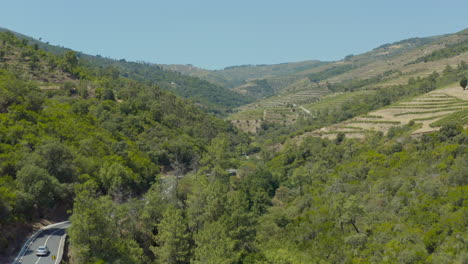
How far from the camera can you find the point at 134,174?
6488cm

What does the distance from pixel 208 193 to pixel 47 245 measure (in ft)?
64.6

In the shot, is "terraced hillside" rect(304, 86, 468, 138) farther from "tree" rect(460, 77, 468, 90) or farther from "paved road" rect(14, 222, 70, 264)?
"paved road" rect(14, 222, 70, 264)

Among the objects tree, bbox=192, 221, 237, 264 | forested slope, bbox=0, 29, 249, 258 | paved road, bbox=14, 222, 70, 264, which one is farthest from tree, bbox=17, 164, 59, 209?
tree, bbox=192, 221, 237, 264

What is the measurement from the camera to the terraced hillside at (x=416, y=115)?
9306 cm

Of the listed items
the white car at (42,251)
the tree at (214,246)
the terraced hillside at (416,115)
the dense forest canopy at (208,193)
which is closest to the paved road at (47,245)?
the white car at (42,251)

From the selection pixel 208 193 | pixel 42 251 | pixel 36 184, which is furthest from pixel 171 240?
pixel 36 184

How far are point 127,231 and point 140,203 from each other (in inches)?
182

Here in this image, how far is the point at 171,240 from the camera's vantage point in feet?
142

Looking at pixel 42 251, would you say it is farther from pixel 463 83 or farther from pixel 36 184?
pixel 463 83

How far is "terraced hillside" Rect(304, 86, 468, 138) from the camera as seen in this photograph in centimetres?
9306

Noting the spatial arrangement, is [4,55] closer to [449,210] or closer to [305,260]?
[305,260]

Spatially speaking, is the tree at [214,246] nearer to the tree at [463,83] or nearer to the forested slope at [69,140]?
the forested slope at [69,140]

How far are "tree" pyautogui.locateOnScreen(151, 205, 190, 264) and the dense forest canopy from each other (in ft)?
0.52

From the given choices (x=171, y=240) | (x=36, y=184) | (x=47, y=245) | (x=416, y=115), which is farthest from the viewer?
(x=416, y=115)
